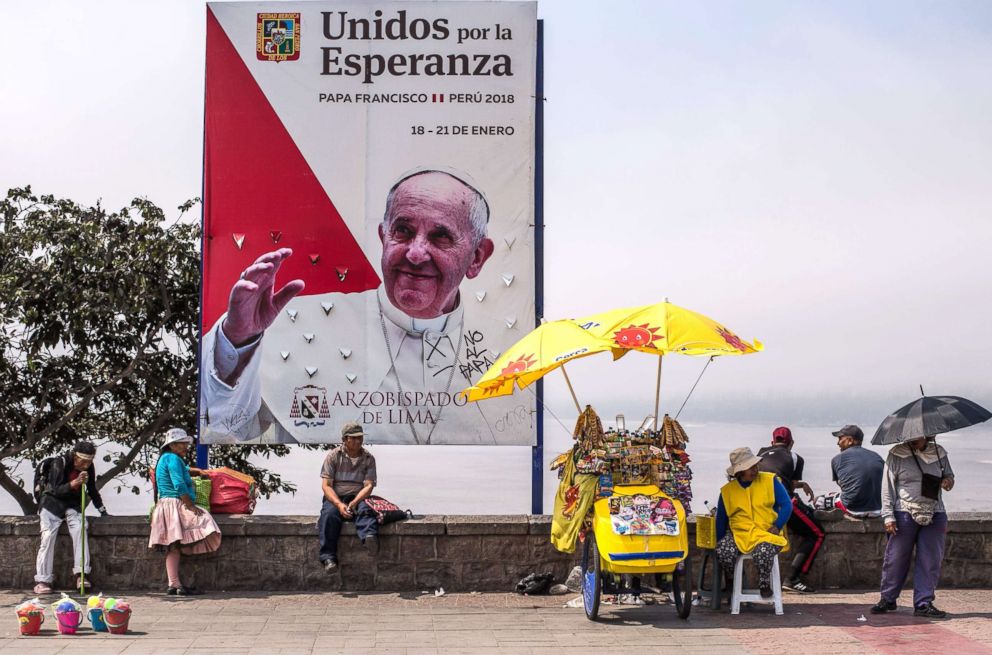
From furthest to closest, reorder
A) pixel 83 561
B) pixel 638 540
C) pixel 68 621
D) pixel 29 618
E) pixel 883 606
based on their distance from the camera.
→ pixel 83 561 → pixel 883 606 → pixel 638 540 → pixel 68 621 → pixel 29 618

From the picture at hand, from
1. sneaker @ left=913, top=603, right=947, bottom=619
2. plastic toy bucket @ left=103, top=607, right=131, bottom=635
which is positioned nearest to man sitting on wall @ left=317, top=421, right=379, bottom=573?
plastic toy bucket @ left=103, top=607, right=131, bottom=635

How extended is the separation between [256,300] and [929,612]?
6596 mm

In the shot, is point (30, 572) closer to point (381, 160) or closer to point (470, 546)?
point (470, 546)

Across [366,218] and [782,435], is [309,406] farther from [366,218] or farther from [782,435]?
[782,435]

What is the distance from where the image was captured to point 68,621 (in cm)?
883

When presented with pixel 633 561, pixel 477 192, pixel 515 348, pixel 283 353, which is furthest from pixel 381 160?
pixel 633 561

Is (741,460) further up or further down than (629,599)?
further up

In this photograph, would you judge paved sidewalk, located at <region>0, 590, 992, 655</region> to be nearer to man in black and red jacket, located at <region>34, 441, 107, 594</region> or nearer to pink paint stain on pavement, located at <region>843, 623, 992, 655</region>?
pink paint stain on pavement, located at <region>843, 623, 992, 655</region>

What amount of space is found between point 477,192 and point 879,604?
5.23 meters

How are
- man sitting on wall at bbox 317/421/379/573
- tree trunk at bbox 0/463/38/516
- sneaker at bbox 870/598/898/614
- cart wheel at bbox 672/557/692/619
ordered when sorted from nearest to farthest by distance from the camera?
cart wheel at bbox 672/557/692/619 < sneaker at bbox 870/598/898/614 < man sitting on wall at bbox 317/421/379/573 < tree trunk at bbox 0/463/38/516

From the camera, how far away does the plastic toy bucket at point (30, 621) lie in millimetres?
8727

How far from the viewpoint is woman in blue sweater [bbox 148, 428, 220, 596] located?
10.5m

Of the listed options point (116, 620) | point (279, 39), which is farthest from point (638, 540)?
point (279, 39)

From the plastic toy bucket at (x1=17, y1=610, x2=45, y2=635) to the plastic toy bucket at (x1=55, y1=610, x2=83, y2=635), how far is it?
5.5 inches
